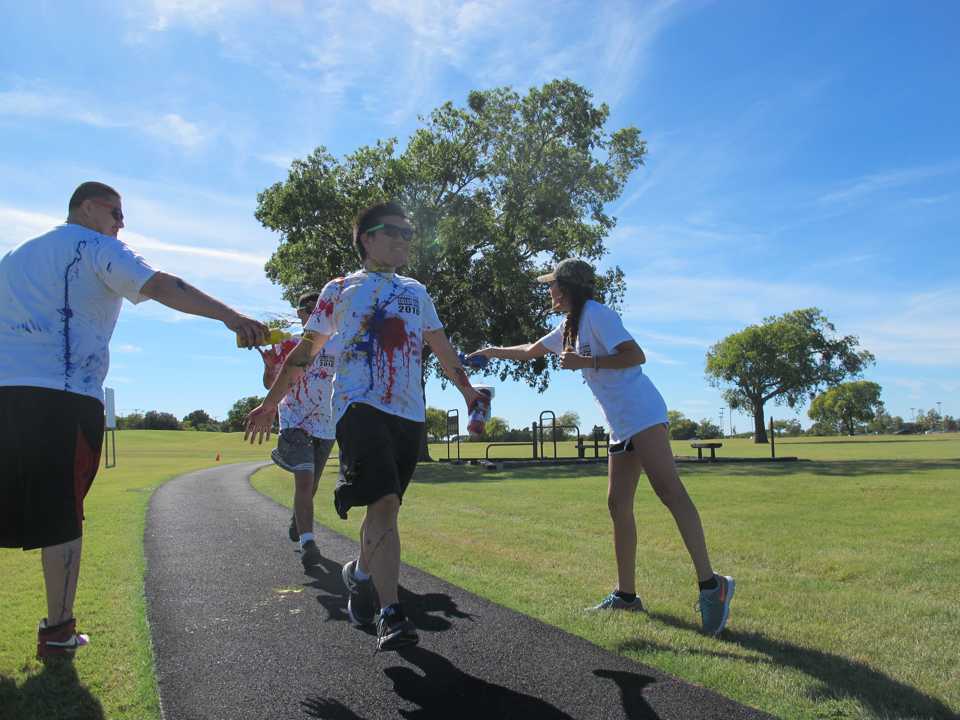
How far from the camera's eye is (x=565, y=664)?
11.4 feet

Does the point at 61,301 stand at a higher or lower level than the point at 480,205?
lower

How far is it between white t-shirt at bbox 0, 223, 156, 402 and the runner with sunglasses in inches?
96.6

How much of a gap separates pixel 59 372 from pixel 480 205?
2886 centimetres

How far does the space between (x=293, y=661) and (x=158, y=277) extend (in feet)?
6.45

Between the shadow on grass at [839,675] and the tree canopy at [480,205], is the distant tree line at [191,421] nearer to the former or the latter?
the tree canopy at [480,205]

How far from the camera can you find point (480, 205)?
31.4 meters

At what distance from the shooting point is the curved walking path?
9.67 feet

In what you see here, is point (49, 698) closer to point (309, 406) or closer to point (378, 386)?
point (378, 386)

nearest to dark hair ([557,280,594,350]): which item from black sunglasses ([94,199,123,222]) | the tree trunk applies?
black sunglasses ([94,199,123,222])

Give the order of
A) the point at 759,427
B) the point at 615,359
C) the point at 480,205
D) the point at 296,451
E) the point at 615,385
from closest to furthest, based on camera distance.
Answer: the point at 615,359 < the point at 615,385 < the point at 296,451 < the point at 480,205 < the point at 759,427

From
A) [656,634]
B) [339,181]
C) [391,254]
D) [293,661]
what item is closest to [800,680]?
[656,634]

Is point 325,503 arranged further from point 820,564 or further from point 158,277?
point 158,277

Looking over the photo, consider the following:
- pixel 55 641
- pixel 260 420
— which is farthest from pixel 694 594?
pixel 55 641

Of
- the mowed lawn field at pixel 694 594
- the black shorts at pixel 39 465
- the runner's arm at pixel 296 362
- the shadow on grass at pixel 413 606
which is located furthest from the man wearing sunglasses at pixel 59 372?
the shadow on grass at pixel 413 606
